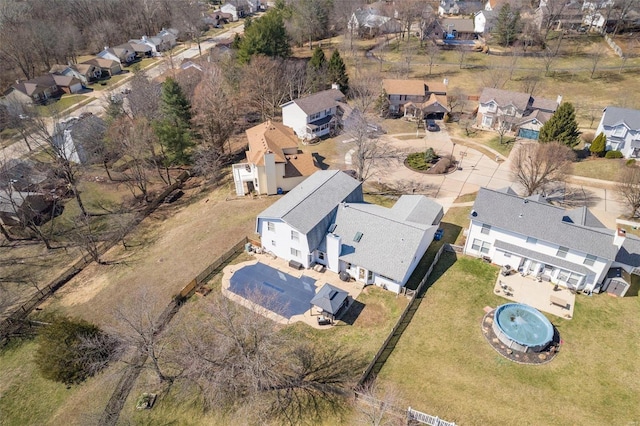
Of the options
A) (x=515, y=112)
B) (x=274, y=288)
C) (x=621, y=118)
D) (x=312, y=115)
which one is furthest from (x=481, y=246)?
(x=312, y=115)

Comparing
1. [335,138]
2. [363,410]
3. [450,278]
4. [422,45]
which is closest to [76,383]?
[363,410]

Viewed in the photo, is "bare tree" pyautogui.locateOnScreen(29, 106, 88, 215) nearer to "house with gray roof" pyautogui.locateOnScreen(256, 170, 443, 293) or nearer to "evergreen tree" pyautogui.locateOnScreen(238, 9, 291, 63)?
"house with gray roof" pyautogui.locateOnScreen(256, 170, 443, 293)

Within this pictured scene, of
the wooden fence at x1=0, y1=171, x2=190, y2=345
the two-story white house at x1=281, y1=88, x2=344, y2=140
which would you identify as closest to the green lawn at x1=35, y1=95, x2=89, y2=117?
the wooden fence at x1=0, y1=171, x2=190, y2=345

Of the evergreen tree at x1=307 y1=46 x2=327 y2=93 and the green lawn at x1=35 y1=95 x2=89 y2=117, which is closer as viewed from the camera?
the evergreen tree at x1=307 y1=46 x2=327 y2=93

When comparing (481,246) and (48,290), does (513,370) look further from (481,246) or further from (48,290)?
(48,290)

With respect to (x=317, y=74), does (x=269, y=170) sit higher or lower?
lower

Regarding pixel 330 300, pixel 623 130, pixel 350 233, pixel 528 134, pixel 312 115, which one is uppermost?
pixel 623 130

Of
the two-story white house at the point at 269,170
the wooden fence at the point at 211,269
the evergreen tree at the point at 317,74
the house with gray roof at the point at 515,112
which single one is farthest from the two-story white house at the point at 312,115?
the wooden fence at the point at 211,269
